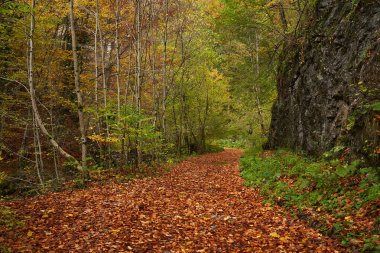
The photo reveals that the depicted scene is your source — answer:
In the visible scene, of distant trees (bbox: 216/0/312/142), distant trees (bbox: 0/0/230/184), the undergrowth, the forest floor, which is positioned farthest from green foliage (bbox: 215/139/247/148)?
the forest floor

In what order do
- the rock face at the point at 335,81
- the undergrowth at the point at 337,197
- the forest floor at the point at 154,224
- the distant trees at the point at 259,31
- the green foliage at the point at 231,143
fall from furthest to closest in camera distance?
1. the green foliage at the point at 231,143
2. the distant trees at the point at 259,31
3. the rock face at the point at 335,81
4. the forest floor at the point at 154,224
5. the undergrowth at the point at 337,197

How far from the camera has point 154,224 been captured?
639cm

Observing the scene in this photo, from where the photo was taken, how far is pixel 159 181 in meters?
11.1

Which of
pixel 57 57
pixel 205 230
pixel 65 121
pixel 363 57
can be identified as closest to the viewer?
pixel 205 230

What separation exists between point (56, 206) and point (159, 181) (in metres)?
4.48

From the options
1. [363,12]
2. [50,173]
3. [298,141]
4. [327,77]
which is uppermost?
[363,12]

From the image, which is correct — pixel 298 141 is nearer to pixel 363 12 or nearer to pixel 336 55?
pixel 336 55

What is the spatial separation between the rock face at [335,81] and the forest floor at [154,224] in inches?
107

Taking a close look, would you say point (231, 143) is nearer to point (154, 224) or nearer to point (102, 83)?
point (102, 83)

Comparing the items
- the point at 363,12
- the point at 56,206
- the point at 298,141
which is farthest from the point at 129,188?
the point at 363,12

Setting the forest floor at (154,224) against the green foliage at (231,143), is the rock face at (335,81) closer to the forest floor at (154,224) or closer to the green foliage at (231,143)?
the forest floor at (154,224)

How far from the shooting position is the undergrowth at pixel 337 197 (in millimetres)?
4977

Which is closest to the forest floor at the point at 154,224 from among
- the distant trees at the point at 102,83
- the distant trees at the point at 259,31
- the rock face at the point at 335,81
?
the distant trees at the point at 102,83

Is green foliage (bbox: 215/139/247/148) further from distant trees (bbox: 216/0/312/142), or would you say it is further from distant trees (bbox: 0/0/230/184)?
distant trees (bbox: 216/0/312/142)
